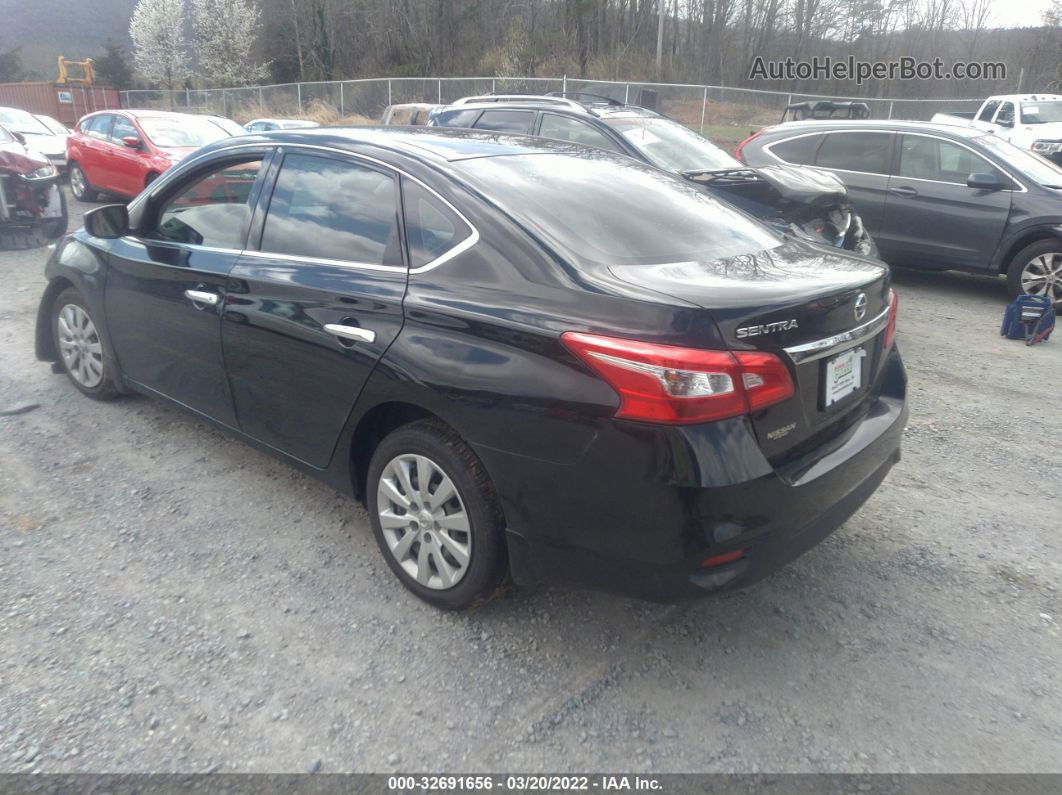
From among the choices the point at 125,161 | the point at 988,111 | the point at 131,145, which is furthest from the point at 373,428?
the point at 988,111

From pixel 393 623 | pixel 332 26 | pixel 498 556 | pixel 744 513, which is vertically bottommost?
pixel 393 623

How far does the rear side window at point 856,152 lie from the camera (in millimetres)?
8758

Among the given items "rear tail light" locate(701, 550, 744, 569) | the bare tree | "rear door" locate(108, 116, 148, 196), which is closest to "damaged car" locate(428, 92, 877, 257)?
"rear tail light" locate(701, 550, 744, 569)

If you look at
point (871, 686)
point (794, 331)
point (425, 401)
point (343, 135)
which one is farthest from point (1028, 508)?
point (343, 135)

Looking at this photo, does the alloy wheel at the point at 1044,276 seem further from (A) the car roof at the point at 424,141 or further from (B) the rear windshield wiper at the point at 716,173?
(A) the car roof at the point at 424,141

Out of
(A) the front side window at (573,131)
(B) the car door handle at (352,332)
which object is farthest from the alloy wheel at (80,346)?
(A) the front side window at (573,131)

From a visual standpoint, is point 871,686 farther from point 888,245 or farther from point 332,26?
point 332,26

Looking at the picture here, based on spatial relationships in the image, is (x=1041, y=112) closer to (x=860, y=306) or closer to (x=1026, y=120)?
(x=1026, y=120)

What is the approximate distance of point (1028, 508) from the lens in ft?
12.5

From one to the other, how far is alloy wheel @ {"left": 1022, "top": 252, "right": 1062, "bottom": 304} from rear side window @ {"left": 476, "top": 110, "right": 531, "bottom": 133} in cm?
498

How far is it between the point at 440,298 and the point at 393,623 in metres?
1.19

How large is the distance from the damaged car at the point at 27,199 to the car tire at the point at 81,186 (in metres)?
3.88

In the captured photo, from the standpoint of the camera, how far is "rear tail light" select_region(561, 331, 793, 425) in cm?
229

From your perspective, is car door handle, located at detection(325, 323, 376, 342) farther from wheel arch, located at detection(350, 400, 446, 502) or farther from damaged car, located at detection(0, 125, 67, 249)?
damaged car, located at detection(0, 125, 67, 249)
